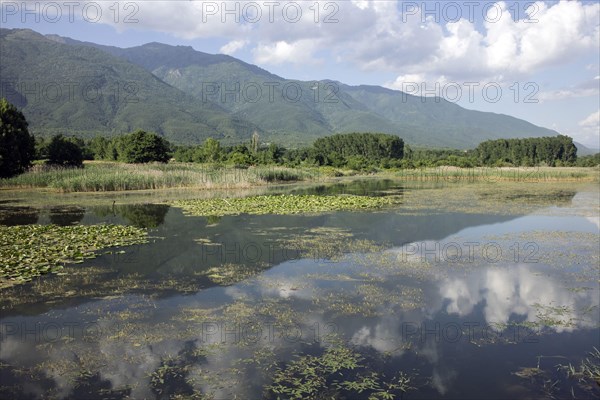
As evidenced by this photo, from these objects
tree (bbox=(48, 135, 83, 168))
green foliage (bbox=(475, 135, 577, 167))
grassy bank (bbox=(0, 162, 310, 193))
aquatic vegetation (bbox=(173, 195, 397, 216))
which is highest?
green foliage (bbox=(475, 135, 577, 167))

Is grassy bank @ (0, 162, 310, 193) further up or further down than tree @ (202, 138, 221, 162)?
further down

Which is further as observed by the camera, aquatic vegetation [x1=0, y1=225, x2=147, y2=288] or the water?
aquatic vegetation [x1=0, y1=225, x2=147, y2=288]

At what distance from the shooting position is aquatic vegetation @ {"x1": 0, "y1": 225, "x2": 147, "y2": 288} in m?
11.5

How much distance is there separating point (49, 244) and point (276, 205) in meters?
13.2

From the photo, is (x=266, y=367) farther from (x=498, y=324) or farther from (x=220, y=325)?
(x=498, y=324)

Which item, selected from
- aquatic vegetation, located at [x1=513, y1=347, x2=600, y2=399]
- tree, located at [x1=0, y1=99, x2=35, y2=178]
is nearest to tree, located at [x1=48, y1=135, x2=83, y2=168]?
tree, located at [x1=0, y1=99, x2=35, y2=178]

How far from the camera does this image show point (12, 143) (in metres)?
37.9

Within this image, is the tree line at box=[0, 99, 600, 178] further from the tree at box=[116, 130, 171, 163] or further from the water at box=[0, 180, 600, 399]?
the water at box=[0, 180, 600, 399]

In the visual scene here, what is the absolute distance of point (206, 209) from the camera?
24328mm

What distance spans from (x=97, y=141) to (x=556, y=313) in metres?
88.3

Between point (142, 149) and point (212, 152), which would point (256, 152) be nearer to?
point (212, 152)

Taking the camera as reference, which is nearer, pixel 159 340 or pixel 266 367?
pixel 266 367

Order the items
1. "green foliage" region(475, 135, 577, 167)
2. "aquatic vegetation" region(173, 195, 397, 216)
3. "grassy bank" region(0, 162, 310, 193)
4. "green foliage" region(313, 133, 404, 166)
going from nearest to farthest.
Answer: "aquatic vegetation" region(173, 195, 397, 216) < "grassy bank" region(0, 162, 310, 193) < "green foliage" region(475, 135, 577, 167) < "green foliage" region(313, 133, 404, 166)

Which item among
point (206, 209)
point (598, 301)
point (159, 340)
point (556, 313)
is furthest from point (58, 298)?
point (206, 209)
